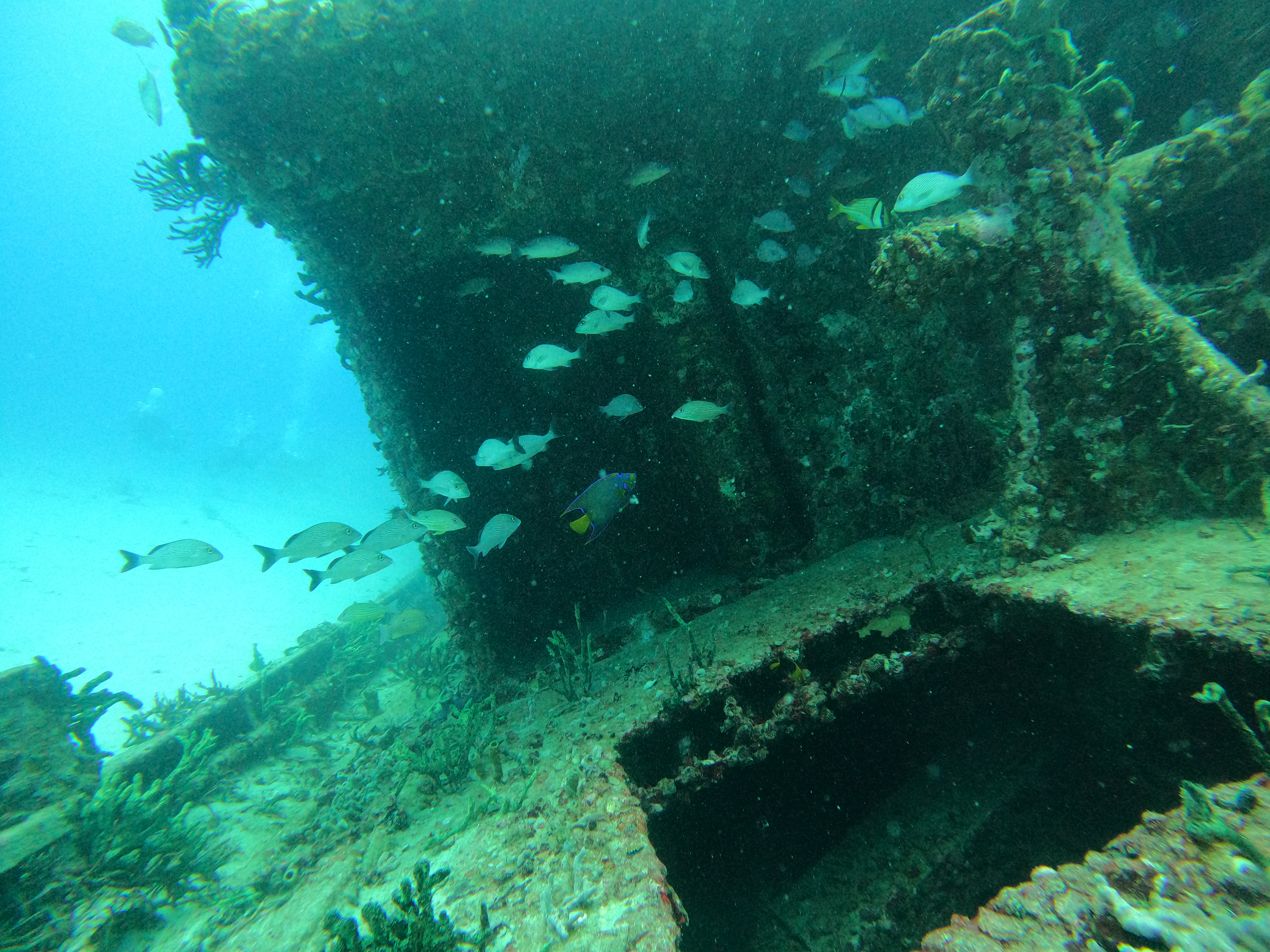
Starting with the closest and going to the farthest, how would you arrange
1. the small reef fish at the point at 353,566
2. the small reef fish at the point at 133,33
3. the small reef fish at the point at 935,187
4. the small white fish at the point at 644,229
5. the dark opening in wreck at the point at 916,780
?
the dark opening in wreck at the point at 916,780 → the small reef fish at the point at 935,187 → the small white fish at the point at 644,229 → the small reef fish at the point at 353,566 → the small reef fish at the point at 133,33

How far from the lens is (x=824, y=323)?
16.1 feet

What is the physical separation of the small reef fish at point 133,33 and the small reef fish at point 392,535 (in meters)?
12.0

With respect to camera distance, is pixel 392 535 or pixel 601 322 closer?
pixel 601 322

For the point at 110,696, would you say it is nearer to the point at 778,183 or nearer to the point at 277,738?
the point at 277,738

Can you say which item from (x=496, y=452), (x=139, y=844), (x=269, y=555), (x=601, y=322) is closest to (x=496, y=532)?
(x=496, y=452)

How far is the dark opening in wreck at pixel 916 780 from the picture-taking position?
2982 millimetres

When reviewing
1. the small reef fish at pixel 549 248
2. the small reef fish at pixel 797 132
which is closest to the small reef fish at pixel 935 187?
the small reef fish at pixel 797 132

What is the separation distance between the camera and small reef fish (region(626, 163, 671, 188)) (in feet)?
15.4

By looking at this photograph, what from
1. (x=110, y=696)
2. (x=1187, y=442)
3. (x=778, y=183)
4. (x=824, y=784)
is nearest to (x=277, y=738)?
(x=110, y=696)

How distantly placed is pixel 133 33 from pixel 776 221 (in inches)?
537

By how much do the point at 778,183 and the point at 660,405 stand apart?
2.65 m

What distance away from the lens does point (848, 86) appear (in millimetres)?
4668

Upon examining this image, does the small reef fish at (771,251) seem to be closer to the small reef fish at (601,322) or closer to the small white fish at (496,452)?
the small reef fish at (601,322)

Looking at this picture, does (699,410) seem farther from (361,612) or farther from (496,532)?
(361,612)
